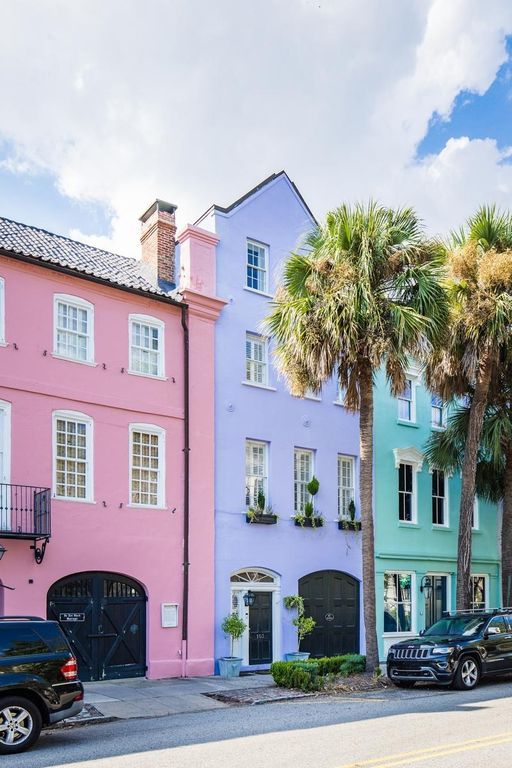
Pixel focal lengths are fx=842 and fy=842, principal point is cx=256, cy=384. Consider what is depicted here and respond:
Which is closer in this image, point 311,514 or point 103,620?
point 103,620

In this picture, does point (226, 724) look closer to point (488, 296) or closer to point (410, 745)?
point (410, 745)

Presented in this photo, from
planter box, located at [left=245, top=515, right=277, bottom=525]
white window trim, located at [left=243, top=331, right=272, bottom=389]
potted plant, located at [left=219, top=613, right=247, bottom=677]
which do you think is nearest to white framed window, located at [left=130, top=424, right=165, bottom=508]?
planter box, located at [left=245, top=515, right=277, bottom=525]

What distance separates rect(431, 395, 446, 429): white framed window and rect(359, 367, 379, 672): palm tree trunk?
29.9 ft

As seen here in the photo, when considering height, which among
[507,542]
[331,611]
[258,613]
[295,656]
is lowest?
[295,656]

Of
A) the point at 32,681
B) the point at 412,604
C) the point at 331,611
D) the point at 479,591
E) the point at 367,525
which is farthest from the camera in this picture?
the point at 479,591

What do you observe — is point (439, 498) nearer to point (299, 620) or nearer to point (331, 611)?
point (331, 611)

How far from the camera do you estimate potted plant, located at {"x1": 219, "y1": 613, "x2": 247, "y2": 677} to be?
19234mm

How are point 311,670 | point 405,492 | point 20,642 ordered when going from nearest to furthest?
1. point 20,642
2. point 311,670
3. point 405,492

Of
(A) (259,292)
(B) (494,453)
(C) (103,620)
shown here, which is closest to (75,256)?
(A) (259,292)

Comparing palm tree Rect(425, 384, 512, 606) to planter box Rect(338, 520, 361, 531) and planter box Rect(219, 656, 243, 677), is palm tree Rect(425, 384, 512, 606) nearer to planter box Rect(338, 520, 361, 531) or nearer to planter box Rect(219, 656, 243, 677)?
planter box Rect(338, 520, 361, 531)

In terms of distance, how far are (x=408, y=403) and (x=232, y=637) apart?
396 inches

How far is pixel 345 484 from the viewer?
79.0ft

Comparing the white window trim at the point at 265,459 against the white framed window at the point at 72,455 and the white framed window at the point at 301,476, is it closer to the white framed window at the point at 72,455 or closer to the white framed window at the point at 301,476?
the white framed window at the point at 301,476

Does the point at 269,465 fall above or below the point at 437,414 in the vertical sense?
below
